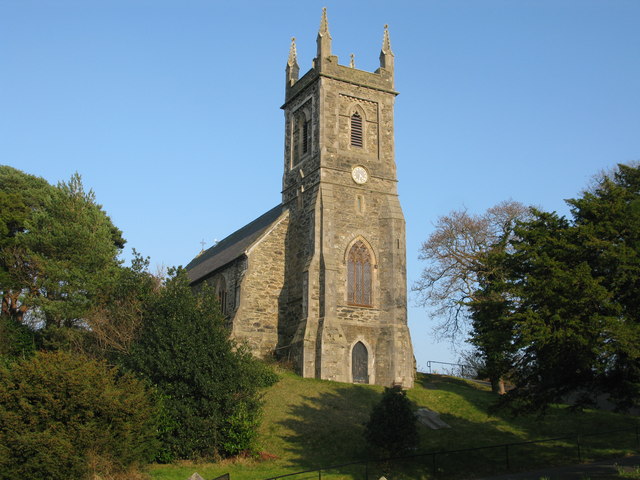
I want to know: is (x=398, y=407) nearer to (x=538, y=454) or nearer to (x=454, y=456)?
(x=454, y=456)

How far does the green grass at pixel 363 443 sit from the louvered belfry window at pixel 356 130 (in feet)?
44.4

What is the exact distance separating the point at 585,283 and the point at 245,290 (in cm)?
2131

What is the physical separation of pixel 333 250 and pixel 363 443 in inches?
524

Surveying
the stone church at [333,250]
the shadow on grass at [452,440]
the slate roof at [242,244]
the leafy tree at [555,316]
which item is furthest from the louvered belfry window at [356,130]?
the leafy tree at [555,316]

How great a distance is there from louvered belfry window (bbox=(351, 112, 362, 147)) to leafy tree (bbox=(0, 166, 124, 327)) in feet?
45.8

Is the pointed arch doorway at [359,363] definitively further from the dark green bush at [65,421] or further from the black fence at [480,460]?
the dark green bush at [65,421]

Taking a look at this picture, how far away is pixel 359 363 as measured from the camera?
33375mm

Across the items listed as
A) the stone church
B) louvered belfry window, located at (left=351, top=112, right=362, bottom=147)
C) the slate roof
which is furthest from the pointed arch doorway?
louvered belfry window, located at (left=351, top=112, right=362, bottom=147)

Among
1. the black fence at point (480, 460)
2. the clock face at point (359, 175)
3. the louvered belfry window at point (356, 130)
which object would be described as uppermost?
the louvered belfry window at point (356, 130)

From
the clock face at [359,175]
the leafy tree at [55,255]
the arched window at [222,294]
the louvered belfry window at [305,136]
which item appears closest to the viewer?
the leafy tree at [55,255]

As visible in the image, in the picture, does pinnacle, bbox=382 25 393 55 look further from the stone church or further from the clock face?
the clock face

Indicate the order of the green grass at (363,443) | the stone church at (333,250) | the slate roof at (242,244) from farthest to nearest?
the slate roof at (242,244)
the stone church at (333,250)
the green grass at (363,443)

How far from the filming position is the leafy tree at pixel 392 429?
20.4 metres

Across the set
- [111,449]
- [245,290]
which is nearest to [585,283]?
[111,449]
